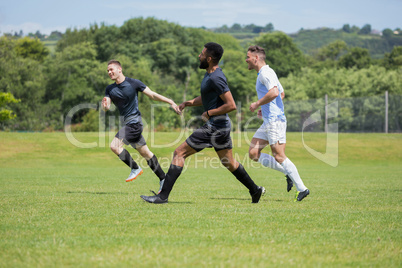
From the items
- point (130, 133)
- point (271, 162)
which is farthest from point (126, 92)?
point (271, 162)

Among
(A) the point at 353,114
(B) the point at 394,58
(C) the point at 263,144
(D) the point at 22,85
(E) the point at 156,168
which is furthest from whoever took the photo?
(B) the point at 394,58

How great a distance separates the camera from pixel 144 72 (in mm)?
67250

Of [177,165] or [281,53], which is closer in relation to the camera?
[177,165]

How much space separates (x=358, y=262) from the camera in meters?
4.43

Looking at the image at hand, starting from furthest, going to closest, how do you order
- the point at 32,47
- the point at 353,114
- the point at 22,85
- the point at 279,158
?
1. the point at 32,47
2. the point at 22,85
3. the point at 353,114
4. the point at 279,158

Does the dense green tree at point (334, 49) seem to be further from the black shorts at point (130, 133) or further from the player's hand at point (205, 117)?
the player's hand at point (205, 117)

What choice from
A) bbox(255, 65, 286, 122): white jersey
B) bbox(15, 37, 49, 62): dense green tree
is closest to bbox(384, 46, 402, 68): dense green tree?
bbox(15, 37, 49, 62): dense green tree

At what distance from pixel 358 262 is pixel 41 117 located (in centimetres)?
6360

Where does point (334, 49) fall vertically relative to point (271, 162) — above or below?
above

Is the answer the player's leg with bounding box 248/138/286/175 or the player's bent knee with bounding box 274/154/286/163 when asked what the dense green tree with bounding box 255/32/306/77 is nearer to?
the player's leg with bounding box 248/138/286/175

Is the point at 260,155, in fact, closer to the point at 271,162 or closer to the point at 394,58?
the point at 271,162

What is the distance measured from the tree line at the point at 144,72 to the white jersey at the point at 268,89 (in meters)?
35.1

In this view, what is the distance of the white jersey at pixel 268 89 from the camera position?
8337 mm

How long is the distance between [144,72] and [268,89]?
2369 inches
